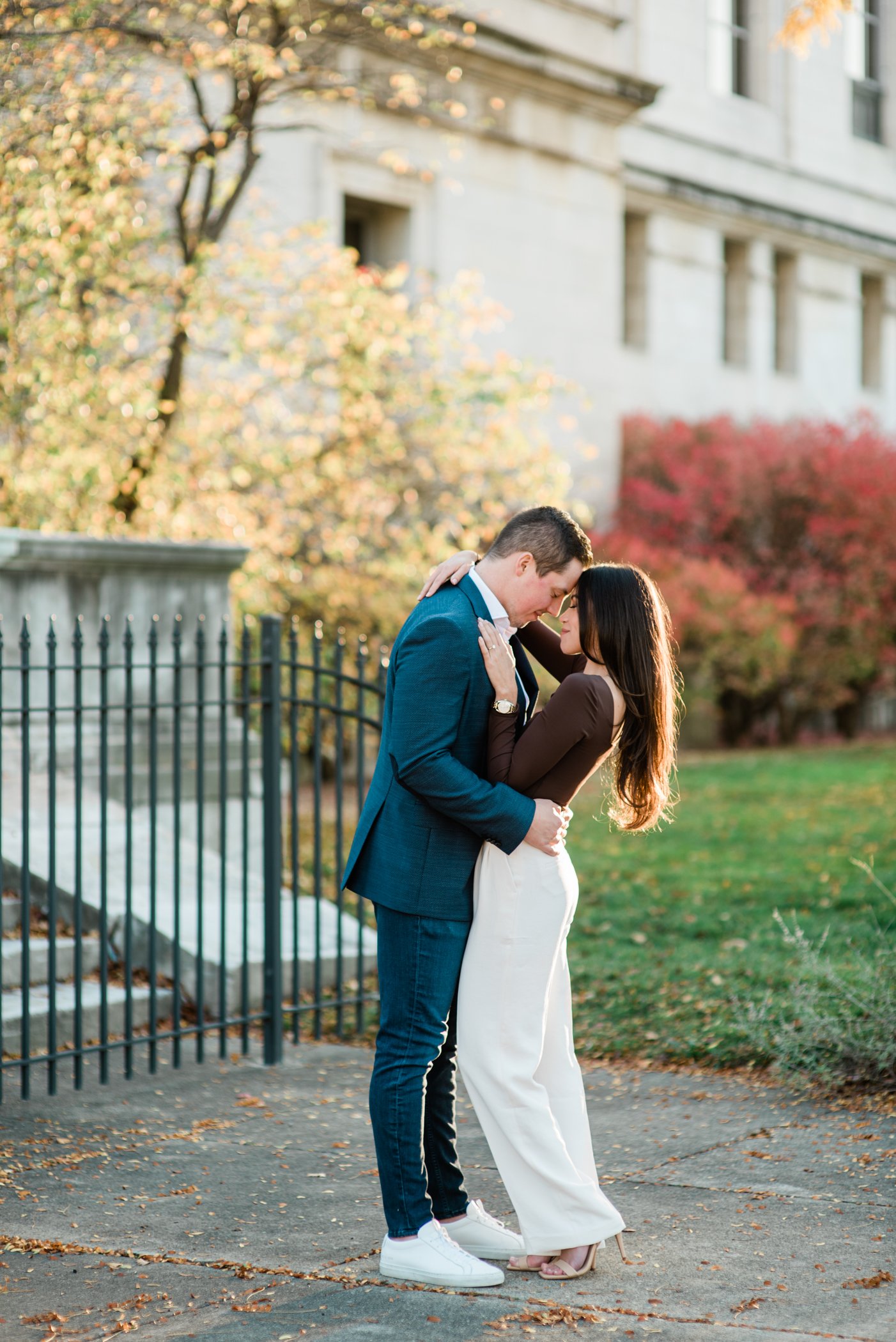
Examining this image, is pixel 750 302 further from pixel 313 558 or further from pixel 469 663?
pixel 469 663

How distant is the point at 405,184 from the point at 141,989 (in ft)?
41.2

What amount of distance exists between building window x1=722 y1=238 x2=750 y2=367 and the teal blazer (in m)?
20.4

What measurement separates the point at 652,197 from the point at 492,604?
18793mm

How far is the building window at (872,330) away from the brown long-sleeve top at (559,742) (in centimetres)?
2388

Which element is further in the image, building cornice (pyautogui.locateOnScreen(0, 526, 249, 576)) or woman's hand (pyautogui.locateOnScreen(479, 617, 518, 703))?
building cornice (pyautogui.locateOnScreen(0, 526, 249, 576))

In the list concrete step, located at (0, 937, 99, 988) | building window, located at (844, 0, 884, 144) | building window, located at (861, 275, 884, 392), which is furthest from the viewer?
building window, located at (861, 275, 884, 392)

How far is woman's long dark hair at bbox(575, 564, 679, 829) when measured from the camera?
13.3ft

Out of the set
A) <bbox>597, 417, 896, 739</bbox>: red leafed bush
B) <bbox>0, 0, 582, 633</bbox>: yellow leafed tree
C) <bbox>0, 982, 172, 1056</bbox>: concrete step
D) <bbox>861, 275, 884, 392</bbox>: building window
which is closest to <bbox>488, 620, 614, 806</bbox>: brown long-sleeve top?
<bbox>0, 982, 172, 1056</bbox>: concrete step

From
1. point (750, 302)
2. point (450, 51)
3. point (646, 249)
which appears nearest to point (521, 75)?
point (450, 51)

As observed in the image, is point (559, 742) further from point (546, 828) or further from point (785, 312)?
point (785, 312)

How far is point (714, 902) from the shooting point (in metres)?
9.28

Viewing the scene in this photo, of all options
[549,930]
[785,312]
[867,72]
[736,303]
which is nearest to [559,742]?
[549,930]

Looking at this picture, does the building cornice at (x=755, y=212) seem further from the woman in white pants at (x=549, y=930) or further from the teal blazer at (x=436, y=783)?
the teal blazer at (x=436, y=783)

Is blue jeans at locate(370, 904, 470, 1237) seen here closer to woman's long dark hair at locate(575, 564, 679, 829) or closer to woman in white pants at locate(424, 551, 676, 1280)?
woman in white pants at locate(424, 551, 676, 1280)
